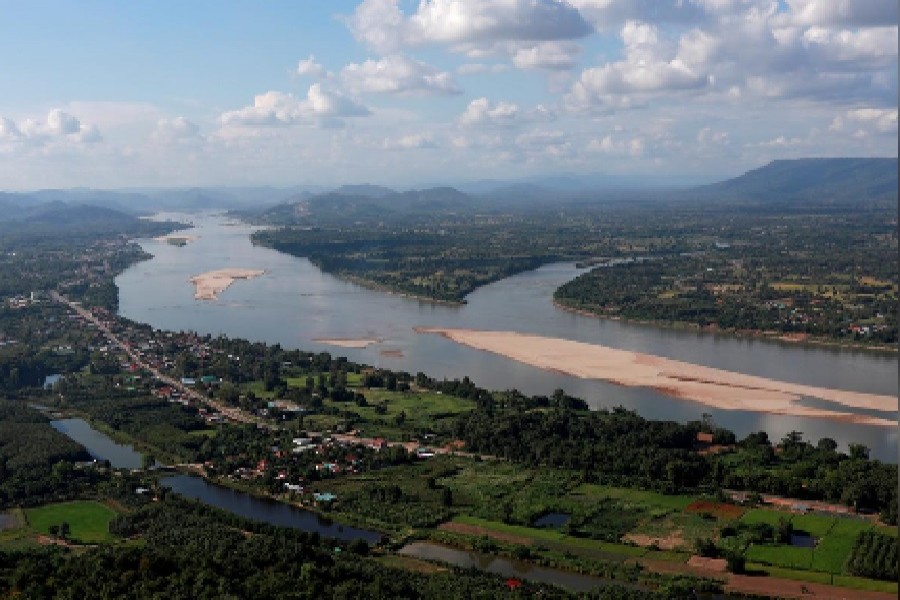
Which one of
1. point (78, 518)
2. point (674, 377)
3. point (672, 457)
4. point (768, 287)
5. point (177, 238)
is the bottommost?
point (78, 518)

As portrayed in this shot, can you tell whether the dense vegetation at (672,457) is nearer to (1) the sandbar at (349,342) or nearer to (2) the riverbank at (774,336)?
(1) the sandbar at (349,342)

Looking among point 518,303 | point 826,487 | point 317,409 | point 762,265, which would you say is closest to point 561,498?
point 826,487

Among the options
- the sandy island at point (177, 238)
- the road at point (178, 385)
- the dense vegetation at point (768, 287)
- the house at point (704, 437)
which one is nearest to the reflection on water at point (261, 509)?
the road at point (178, 385)

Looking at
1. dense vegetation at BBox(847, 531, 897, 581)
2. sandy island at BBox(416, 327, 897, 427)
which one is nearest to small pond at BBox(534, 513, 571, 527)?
dense vegetation at BBox(847, 531, 897, 581)

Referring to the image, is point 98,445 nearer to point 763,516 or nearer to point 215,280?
point 763,516

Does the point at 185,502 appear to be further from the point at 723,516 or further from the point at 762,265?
the point at 762,265

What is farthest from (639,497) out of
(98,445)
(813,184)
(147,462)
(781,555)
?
(813,184)

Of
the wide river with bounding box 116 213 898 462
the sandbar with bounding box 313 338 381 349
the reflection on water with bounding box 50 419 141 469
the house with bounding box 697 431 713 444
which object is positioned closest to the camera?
the house with bounding box 697 431 713 444

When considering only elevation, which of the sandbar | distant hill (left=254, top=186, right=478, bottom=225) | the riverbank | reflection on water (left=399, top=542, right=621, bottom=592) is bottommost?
reflection on water (left=399, top=542, right=621, bottom=592)

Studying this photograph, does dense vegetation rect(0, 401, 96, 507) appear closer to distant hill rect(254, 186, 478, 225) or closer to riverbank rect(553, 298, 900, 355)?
riverbank rect(553, 298, 900, 355)
